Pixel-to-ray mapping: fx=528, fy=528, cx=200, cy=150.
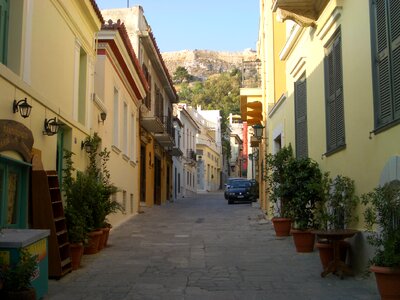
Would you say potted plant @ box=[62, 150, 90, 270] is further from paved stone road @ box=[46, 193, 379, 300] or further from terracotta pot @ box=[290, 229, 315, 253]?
terracotta pot @ box=[290, 229, 315, 253]

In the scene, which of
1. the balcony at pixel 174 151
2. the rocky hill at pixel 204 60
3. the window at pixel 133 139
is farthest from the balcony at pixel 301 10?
the rocky hill at pixel 204 60

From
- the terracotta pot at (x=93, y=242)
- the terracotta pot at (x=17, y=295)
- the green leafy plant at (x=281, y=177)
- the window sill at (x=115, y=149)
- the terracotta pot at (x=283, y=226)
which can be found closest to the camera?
the terracotta pot at (x=17, y=295)

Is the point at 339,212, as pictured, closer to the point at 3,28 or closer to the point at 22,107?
the point at 22,107

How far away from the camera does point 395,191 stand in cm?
590

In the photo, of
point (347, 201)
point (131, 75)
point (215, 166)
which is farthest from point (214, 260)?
point (215, 166)

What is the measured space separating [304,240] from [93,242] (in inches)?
157

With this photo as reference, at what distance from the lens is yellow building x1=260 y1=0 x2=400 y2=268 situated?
6.61 m

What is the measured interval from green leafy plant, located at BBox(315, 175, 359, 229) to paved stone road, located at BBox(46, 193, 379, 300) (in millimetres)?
820

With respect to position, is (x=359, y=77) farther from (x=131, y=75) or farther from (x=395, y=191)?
(x=131, y=75)

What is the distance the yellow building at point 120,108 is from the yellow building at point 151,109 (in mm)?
1752

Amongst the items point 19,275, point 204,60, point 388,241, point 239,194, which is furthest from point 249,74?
point 204,60

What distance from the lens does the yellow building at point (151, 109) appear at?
2088 cm

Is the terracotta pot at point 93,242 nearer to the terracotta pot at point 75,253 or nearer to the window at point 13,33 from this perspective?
the terracotta pot at point 75,253

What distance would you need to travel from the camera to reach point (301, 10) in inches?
396
